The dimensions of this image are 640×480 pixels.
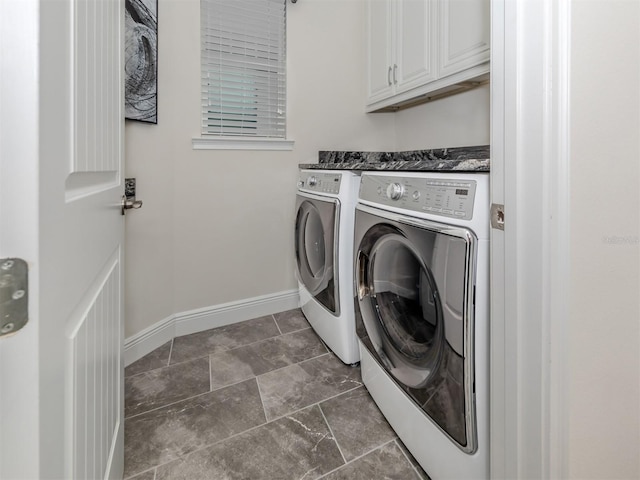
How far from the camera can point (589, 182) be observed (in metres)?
0.68

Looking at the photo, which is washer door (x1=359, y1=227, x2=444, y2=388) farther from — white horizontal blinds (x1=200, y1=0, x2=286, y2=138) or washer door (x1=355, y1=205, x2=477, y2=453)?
white horizontal blinds (x1=200, y1=0, x2=286, y2=138)

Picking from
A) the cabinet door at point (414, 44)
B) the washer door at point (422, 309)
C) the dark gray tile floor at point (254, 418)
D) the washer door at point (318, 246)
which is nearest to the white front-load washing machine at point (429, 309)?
the washer door at point (422, 309)

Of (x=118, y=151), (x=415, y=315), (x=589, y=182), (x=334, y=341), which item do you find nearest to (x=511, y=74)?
(x=589, y=182)

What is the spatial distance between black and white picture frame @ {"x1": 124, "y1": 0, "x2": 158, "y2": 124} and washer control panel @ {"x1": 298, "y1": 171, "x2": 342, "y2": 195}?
0.89 m

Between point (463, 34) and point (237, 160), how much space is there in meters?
1.46

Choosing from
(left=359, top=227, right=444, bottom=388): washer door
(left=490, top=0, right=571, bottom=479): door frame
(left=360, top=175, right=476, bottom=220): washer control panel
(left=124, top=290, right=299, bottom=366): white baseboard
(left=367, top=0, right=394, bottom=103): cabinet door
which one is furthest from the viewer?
(left=367, top=0, right=394, bottom=103): cabinet door

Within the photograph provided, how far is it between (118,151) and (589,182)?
1.13 metres

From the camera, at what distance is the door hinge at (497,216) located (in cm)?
73

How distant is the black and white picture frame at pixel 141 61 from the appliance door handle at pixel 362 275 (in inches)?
52.6

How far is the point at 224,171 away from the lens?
2092 millimetres

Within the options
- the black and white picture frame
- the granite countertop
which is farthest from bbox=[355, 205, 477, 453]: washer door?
the black and white picture frame

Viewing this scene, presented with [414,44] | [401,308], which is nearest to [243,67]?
[414,44]

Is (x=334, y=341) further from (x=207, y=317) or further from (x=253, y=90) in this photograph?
(x=253, y=90)

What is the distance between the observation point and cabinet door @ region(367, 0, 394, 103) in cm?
218
